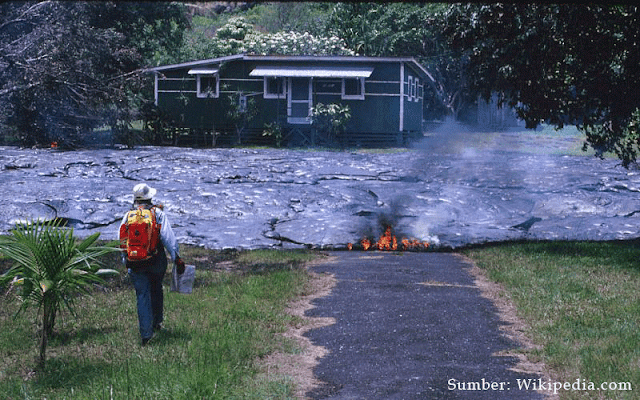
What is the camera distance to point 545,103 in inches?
713

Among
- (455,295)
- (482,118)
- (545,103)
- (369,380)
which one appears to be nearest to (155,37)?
(482,118)

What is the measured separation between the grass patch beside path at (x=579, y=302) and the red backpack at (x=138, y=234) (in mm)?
4203

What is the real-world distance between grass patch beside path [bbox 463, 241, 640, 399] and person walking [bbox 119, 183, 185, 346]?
4.05m

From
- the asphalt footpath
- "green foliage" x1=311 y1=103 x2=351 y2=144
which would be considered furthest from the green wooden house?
the asphalt footpath

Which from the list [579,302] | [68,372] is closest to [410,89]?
[579,302]

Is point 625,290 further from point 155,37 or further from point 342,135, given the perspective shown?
point 155,37

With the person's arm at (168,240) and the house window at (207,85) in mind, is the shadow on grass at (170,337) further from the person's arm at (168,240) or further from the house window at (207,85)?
the house window at (207,85)

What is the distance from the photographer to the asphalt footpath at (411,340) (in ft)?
23.7

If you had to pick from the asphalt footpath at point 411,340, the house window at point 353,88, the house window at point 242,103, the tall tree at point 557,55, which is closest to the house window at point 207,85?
the house window at point 242,103

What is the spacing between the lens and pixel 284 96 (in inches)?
1624

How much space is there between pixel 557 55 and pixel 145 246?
1161 centimetres

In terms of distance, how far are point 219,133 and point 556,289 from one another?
102 feet

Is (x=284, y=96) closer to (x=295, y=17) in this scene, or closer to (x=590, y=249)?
(x=590, y=249)

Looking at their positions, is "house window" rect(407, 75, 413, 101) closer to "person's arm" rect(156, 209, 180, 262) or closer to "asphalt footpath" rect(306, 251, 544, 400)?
"asphalt footpath" rect(306, 251, 544, 400)
